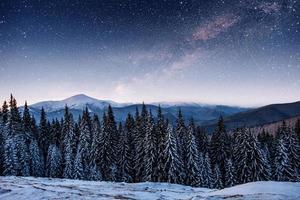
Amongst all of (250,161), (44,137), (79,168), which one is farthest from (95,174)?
(250,161)

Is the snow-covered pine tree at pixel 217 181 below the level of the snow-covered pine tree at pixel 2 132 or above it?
below

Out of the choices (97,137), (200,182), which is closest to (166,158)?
(200,182)

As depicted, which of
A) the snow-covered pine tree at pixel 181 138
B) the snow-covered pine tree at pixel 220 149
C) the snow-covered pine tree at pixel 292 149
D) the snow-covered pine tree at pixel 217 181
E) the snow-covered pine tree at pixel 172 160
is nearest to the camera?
the snow-covered pine tree at pixel 172 160

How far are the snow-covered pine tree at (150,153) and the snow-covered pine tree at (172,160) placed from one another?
11.0 feet

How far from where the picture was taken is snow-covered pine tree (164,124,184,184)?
48.3m

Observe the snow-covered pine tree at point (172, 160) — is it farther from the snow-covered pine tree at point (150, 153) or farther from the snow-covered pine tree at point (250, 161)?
the snow-covered pine tree at point (250, 161)

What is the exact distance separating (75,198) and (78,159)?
4209cm

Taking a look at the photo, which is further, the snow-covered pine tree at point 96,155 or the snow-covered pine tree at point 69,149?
the snow-covered pine tree at point 69,149

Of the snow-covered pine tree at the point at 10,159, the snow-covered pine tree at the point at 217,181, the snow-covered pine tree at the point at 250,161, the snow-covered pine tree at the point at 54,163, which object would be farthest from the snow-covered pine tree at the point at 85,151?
the snow-covered pine tree at the point at 250,161

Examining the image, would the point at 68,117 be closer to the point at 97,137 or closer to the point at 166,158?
the point at 97,137

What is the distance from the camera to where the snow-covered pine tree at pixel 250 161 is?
4862 centimetres

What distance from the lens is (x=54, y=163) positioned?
2413 inches

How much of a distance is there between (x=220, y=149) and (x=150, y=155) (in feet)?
57.1

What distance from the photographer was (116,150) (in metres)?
58.8
